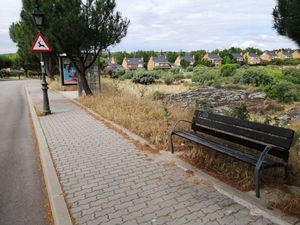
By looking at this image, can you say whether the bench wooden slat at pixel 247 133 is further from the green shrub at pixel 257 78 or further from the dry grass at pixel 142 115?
the green shrub at pixel 257 78

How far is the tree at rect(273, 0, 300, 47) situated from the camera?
3.90 m

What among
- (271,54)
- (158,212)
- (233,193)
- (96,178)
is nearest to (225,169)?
(233,193)

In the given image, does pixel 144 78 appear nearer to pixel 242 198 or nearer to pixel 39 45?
pixel 39 45

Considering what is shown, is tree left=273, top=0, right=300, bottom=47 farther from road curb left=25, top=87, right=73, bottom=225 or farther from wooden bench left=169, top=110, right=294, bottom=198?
road curb left=25, top=87, right=73, bottom=225

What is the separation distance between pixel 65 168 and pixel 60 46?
9529mm

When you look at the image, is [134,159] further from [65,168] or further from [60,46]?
[60,46]

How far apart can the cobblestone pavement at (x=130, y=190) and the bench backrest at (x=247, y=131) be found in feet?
3.34

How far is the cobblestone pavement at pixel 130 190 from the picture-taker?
348cm

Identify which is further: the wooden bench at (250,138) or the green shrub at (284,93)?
the green shrub at (284,93)

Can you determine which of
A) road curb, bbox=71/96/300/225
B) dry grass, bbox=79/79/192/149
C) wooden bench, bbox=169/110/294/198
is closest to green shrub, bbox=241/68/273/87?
dry grass, bbox=79/79/192/149

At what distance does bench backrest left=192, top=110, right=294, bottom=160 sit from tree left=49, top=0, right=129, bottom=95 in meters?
8.78

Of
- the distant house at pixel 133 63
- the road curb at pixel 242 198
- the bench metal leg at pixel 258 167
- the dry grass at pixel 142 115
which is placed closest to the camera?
the road curb at pixel 242 198

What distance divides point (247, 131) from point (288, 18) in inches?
73.5

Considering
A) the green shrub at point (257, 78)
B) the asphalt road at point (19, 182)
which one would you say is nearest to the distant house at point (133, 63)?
the green shrub at point (257, 78)
